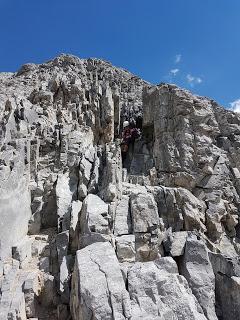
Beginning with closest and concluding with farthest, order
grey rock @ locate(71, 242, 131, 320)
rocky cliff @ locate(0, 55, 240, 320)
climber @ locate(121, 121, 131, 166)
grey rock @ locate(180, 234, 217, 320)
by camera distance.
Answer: grey rock @ locate(71, 242, 131, 320) < rocky cliff @ locate(0, 55, 240, 320) < grey rock @ locate(180, 234, 217, 320) < climber @ locate(121, 121, 131, 166)

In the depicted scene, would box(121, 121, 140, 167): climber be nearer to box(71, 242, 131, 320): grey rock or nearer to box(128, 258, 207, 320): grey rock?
box(71, 242, 131, 320): grey rock

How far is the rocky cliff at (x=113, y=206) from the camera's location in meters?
17.8

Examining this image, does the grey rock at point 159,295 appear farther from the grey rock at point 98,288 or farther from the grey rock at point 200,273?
the grey rock at point 200,273

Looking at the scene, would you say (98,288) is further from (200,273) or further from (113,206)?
(113,206)

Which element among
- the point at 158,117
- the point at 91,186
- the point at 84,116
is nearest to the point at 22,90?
the point at 84,116

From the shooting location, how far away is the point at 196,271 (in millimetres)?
20609

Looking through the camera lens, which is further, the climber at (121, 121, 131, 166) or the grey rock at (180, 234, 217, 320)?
the climber at (121, 121, 131, 166)

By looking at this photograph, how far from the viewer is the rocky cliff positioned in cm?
1780


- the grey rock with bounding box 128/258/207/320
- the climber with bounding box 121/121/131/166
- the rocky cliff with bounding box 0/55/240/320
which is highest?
the climber with bounding box 121/121/131/166

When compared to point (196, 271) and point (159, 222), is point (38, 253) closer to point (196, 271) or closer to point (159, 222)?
point (159, 222)

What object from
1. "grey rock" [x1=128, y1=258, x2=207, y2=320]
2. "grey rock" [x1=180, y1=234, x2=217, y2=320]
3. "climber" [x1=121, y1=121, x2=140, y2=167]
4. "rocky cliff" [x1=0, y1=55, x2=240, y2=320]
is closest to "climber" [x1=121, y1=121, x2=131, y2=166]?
"climber" [x1=121, y1=121, x2=140, y2=167]

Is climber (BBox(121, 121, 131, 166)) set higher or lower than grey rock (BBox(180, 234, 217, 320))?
higher

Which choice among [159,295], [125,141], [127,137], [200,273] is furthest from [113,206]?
[127,137]

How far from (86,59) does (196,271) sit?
54647 mm
